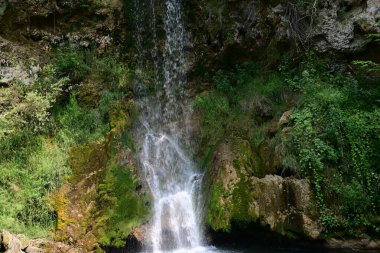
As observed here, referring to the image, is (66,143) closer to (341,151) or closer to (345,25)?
(341,151)

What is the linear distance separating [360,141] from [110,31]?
28.6 feet

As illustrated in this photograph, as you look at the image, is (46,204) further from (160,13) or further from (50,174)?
(160,13)

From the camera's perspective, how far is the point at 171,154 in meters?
11.6

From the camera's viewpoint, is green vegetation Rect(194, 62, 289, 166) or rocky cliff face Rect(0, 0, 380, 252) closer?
rocky cliff face Rect(0, 0, 380, 252)

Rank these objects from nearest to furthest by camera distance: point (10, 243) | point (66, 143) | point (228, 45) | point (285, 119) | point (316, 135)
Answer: point (10, 243) < point (316, 135) < point (66, 143) < point (285, 119) < point (228, 45)

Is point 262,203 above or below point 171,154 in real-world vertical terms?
below

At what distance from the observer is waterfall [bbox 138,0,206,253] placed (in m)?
9.44

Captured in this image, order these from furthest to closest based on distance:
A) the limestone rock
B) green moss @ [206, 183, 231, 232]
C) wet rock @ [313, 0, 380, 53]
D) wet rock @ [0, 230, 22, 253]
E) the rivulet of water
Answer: wet rock @ [313, 0, 380, 53] → the rivulet of water → green moss @ [206, 183, 231, 232] → the limestone rock → wet rock @ [0, 230, 22, 253]

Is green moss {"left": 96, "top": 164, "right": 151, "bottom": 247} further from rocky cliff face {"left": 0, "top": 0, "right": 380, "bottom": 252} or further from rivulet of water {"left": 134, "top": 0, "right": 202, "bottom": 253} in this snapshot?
rivulet of water {"left": 134, "top": 0, "right": 202, "bottom": 253}

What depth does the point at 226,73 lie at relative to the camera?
44.3 ft

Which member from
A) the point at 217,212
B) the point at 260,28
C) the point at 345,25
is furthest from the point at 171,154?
the point at 345,25

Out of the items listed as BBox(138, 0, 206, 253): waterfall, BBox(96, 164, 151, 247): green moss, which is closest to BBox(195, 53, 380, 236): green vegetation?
BBox(138, 0, 206, 253): waterfall

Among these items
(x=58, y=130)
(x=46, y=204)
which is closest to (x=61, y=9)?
(x=58, y=130)

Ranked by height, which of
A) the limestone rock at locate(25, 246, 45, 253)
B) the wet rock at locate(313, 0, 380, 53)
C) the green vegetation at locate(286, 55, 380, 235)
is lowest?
the limestone rock at locate(25, 246, 45, 253)
